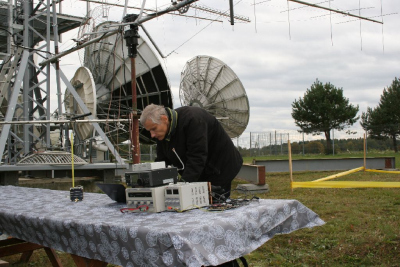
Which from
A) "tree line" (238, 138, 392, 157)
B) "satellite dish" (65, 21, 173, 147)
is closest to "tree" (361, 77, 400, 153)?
"tree line" (238, 138, 392, 157)

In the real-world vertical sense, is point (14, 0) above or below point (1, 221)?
above

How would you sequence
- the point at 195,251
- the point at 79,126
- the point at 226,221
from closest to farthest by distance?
1. the point at 195,251
2. the point at 226,221
3. the point at 79,126

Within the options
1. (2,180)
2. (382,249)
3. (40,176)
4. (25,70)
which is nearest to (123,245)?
(382,249)

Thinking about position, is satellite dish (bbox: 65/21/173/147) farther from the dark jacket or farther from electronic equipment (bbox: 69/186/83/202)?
the dark jacket

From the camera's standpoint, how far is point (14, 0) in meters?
13.1

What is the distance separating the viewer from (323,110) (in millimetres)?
47938

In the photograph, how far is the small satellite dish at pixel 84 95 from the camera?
12779 mm

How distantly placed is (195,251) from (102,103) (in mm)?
13935

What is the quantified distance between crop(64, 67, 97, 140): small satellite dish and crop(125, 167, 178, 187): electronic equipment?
9909mm

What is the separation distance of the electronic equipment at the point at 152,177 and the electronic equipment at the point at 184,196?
0.33 ft

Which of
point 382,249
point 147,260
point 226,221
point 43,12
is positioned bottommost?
point 382,249

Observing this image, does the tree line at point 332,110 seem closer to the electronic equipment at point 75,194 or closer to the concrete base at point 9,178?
the concrete base at point 9,178

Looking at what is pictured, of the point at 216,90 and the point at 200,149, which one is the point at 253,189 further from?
the point at 216,90

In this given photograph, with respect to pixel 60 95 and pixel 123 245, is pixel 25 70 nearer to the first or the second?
pixel 60 95
